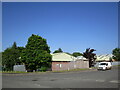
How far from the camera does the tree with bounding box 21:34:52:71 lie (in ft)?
122

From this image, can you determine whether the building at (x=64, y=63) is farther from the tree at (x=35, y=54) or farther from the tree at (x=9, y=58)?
the tree at (x=9, y=58)

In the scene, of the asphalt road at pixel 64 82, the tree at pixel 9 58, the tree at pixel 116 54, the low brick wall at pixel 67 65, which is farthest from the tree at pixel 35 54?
the tree at pixel 116 54

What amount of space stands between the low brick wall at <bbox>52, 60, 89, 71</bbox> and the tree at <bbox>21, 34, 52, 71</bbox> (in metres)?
6.88

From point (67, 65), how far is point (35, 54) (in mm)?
14344

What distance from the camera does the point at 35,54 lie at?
3744 cm

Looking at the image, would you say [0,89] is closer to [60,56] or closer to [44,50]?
[44,50]

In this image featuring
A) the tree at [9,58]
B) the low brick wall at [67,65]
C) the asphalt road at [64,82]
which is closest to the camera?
the asphalt road at [64,82]

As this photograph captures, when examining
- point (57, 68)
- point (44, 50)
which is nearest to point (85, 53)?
point (57, 68)

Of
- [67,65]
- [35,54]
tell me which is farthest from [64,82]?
[67,65]

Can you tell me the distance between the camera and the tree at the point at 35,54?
37.3 meters

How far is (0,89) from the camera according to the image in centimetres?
1243

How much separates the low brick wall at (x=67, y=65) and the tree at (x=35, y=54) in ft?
22.6

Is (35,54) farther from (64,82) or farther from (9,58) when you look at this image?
(64,82)

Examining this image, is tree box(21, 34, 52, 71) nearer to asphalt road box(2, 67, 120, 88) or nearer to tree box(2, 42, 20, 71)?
tree box(2, 42, 20, 71)
